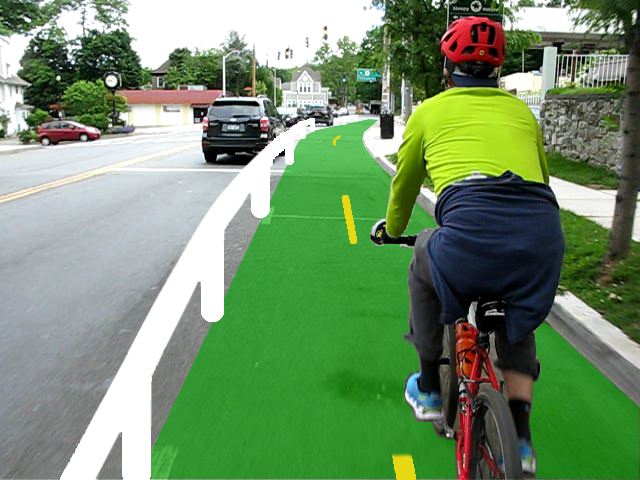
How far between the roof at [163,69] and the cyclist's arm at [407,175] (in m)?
120

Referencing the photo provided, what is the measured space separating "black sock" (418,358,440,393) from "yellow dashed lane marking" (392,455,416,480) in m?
0.45

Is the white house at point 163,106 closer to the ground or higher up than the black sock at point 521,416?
closer to the ground

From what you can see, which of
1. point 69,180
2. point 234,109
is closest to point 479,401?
point 69,180

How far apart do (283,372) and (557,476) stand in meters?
1.87

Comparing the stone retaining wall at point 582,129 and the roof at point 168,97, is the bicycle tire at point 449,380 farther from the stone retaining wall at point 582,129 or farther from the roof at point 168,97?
the roof at point 168,97

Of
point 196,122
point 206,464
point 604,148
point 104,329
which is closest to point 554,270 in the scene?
point 206,464

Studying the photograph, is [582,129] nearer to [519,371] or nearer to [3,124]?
[519,371]

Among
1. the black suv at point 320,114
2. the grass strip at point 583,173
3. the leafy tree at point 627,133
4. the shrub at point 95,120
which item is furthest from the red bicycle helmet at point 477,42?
the shrub at point 95,120

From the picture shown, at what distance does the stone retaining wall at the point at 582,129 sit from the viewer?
14219 mm

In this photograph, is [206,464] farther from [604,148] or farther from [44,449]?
[604,148]

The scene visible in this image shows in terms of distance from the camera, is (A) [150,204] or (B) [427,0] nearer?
(A) [150,204]

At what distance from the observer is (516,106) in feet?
9.52

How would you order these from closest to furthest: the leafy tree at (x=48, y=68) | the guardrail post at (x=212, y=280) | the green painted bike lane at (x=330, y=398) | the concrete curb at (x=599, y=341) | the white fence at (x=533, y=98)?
the green painted bike lane at (x=330, y=398)
the concrete curb at (x=599, y=341)
the guardrail post at (x=212, y=280)
the white fence at (x=533, y=98)
the leafy tree at (x=48, y=68)

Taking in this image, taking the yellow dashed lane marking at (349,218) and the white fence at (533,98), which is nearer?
the yellow dashed lane marking at (349,218)
